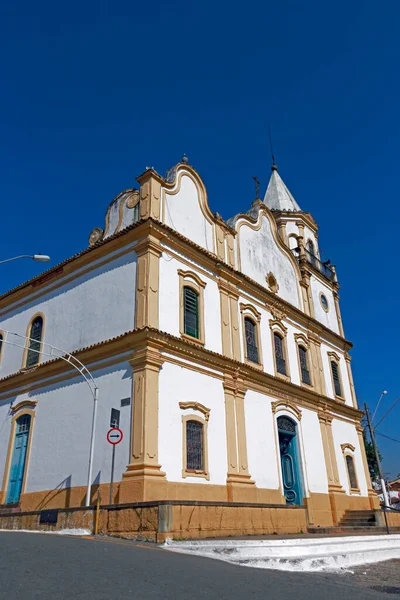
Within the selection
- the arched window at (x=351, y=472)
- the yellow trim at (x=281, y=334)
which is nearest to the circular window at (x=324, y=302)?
the yellow trim at (x=281, y=334)

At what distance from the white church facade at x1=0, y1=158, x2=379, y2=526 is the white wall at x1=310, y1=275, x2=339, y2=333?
2.27 m

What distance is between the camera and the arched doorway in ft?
61.6

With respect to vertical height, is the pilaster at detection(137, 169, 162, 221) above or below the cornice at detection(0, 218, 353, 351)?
above

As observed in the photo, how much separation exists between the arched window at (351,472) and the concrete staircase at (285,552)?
37.1 ft

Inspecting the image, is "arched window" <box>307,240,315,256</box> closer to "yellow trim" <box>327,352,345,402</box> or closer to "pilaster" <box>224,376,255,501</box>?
"yellow trim" <box>327,352,345,402</box>

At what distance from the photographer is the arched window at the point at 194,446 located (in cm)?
1416

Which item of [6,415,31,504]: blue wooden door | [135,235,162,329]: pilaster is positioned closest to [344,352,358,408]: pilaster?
[135,235,162,329]: pilaster

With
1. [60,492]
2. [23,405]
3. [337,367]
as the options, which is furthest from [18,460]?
[337,367]

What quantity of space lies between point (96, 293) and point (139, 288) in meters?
2.36

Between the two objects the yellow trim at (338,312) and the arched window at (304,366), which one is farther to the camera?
the yellow trim at (338,312)

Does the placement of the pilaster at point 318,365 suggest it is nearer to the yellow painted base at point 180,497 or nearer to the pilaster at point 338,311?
the pilaster at point 338,311

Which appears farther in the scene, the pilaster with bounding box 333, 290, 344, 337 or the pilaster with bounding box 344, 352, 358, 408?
the pilaster with bounding box 333, 290, 344, 337

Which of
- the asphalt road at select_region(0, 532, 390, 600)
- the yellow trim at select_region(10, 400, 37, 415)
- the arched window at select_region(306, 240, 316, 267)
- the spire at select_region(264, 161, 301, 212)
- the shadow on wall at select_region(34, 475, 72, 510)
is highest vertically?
the spire at select_region(264, 161, 301, 212)

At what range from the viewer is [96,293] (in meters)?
16.8
